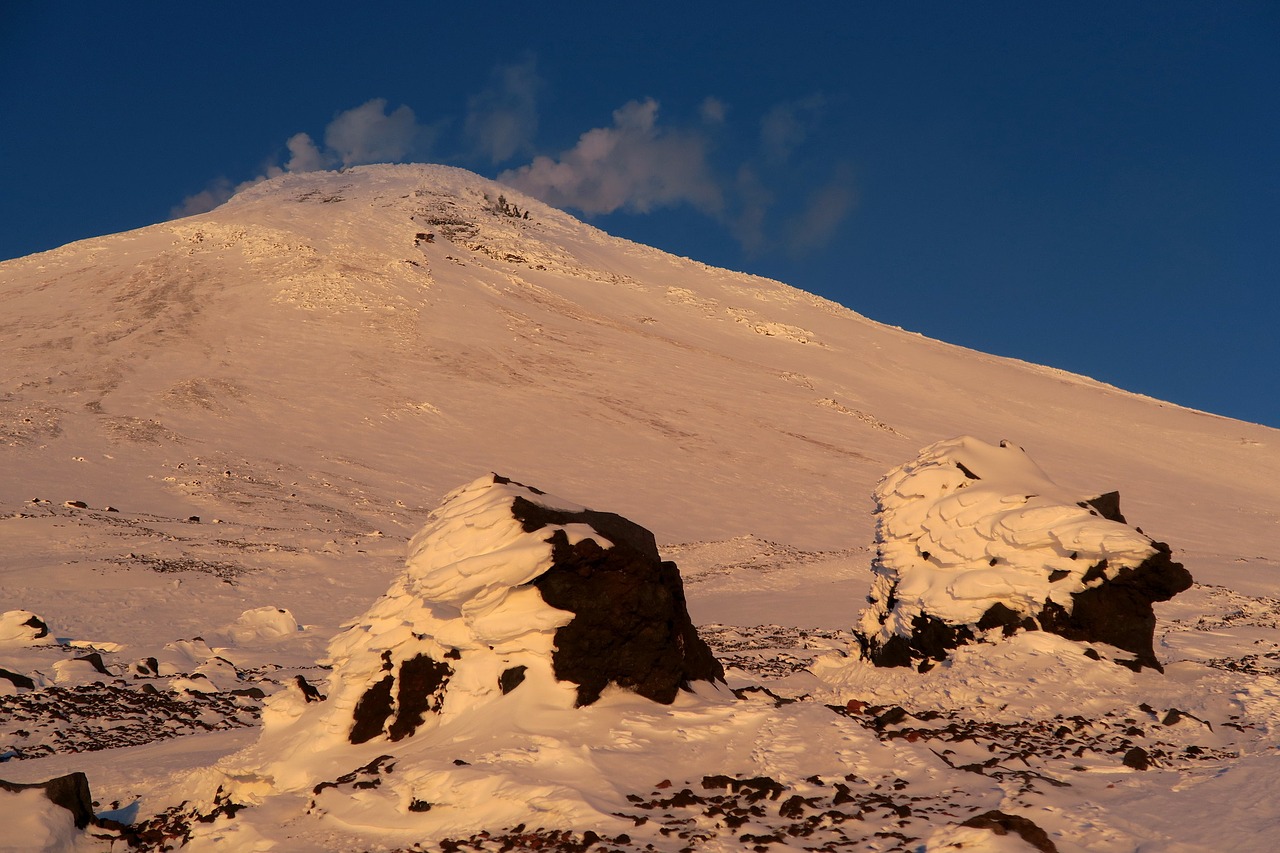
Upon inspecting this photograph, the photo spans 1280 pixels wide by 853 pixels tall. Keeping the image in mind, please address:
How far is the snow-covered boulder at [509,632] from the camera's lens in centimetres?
939

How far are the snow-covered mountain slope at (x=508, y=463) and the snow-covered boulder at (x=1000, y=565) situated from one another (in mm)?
595

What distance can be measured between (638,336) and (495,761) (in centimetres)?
5875

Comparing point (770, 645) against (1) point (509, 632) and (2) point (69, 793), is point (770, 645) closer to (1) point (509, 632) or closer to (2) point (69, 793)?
(1) point (509, 632)

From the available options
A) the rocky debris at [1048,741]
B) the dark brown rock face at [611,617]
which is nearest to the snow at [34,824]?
the dark brown rock face at [611,617]

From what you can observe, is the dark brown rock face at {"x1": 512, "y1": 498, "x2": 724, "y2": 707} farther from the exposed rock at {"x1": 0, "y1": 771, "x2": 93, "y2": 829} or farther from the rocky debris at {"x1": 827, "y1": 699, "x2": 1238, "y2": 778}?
the exposed rock at {"x1": 0, "y1": 771, "x2": 93, "y2": 829}

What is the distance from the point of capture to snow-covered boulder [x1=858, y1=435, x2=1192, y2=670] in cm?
1257

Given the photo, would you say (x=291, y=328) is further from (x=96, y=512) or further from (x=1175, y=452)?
(x=1175, y=452)

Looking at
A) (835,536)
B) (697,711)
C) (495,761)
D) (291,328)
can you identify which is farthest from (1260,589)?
(291,328)

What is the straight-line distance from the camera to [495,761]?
7.92 meters

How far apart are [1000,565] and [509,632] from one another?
7528 mm

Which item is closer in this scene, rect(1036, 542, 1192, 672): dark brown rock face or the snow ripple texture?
the snow ripple texture

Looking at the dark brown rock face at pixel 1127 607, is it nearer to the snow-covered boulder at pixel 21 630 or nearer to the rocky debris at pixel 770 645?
the rocky debris at pixel 770 645

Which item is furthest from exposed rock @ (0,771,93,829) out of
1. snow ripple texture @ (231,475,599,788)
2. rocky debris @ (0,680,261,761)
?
rocky debris @ (0,680,261,761)

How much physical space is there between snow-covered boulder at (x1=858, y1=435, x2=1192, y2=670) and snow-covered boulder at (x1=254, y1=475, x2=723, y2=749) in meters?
5.04
